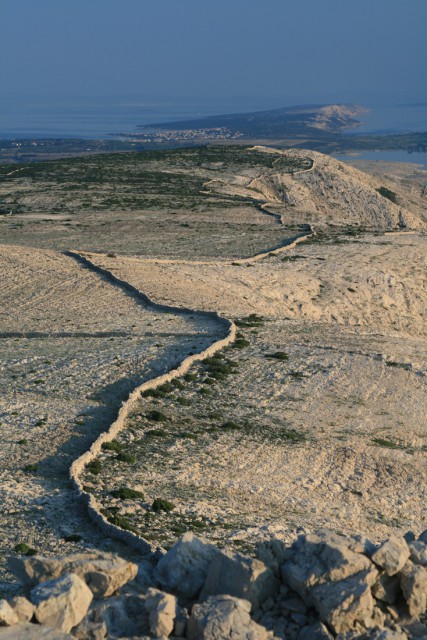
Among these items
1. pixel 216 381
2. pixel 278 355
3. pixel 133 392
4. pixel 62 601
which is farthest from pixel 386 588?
pixel 278 355

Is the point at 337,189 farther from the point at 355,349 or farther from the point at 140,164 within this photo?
the point at 355,349

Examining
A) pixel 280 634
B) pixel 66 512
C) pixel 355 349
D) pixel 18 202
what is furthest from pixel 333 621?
pixel 18 202

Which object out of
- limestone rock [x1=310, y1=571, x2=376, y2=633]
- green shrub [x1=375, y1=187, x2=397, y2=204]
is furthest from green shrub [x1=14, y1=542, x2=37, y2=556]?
green shrub [x1=375, y1=187, x2=397, y2=204]

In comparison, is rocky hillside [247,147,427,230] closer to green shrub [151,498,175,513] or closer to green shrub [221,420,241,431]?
green shrub [221,420,241,431]

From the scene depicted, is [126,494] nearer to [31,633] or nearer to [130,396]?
[130,396]

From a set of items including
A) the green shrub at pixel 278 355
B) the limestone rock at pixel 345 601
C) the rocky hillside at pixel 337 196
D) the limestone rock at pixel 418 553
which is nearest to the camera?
the limestone rock at pixel 345 601

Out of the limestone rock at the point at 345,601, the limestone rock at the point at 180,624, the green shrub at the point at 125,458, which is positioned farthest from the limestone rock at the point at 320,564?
the green shrub at the point at 125,458

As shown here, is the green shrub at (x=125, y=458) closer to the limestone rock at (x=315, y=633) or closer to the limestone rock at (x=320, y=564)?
the limestone rock at (x=320, y=564)
